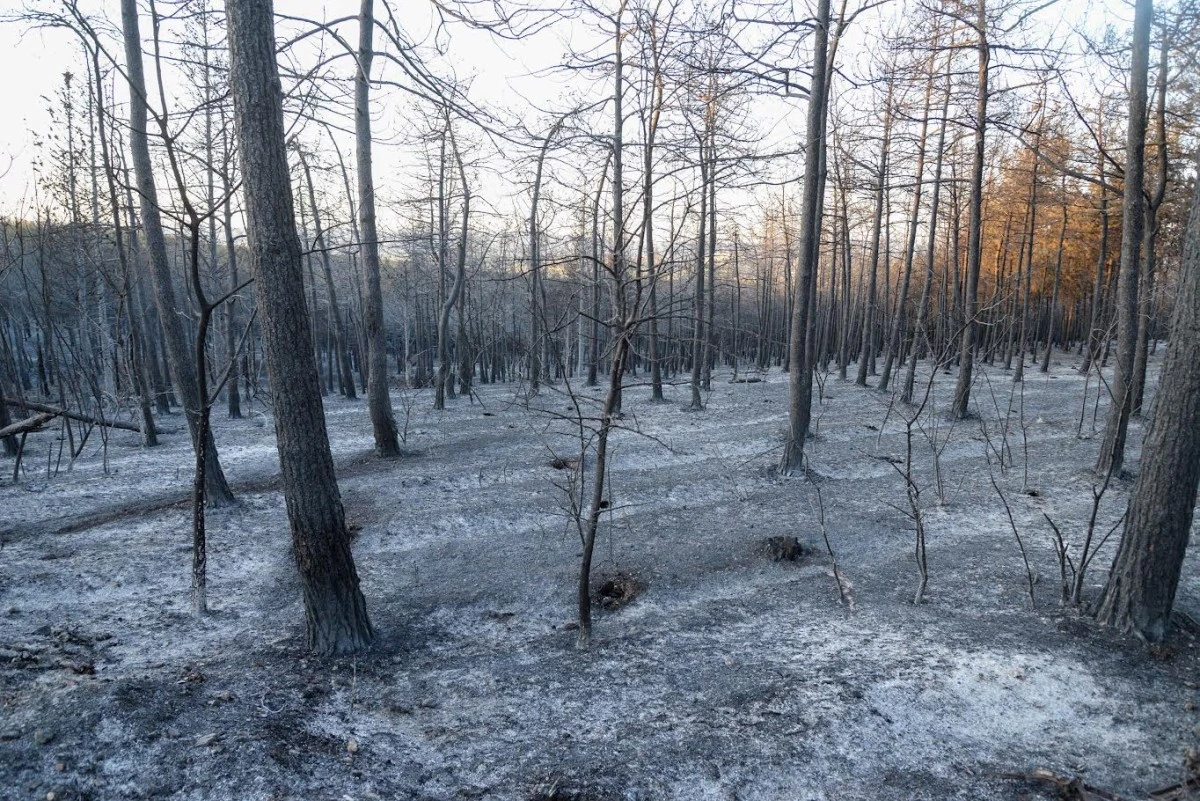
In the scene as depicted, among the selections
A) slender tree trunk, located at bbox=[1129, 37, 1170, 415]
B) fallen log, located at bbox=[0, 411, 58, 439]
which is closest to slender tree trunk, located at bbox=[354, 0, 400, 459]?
fallen log, located at bbox=[0, 411, 58, 439]

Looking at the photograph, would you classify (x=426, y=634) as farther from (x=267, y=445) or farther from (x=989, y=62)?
(x=989, y=62)

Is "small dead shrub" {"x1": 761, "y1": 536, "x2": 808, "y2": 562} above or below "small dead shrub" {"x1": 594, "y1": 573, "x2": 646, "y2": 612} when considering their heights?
above

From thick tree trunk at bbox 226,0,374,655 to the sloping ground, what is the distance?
478 millimetres

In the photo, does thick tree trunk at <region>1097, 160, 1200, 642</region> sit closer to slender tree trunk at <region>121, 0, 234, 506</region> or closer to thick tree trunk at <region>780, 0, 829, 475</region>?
thick tree trunk at <region>780, 0, 829, 475</region>

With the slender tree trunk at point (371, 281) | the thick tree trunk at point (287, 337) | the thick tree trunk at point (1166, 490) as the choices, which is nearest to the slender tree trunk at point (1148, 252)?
the thick tree trunk at point (1166, 490)

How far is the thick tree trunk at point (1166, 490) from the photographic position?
3598 millimetres

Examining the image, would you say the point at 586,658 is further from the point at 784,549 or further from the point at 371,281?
the point at 371,281

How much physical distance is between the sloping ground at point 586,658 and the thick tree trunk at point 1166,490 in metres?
0.24

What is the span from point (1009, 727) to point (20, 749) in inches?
192

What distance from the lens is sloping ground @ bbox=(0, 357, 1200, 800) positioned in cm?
307

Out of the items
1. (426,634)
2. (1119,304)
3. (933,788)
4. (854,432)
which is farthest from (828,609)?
(854,432)

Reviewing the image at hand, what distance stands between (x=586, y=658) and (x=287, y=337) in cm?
293

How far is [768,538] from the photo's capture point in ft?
21.5

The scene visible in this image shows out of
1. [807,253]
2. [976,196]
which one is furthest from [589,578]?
[976,196]
